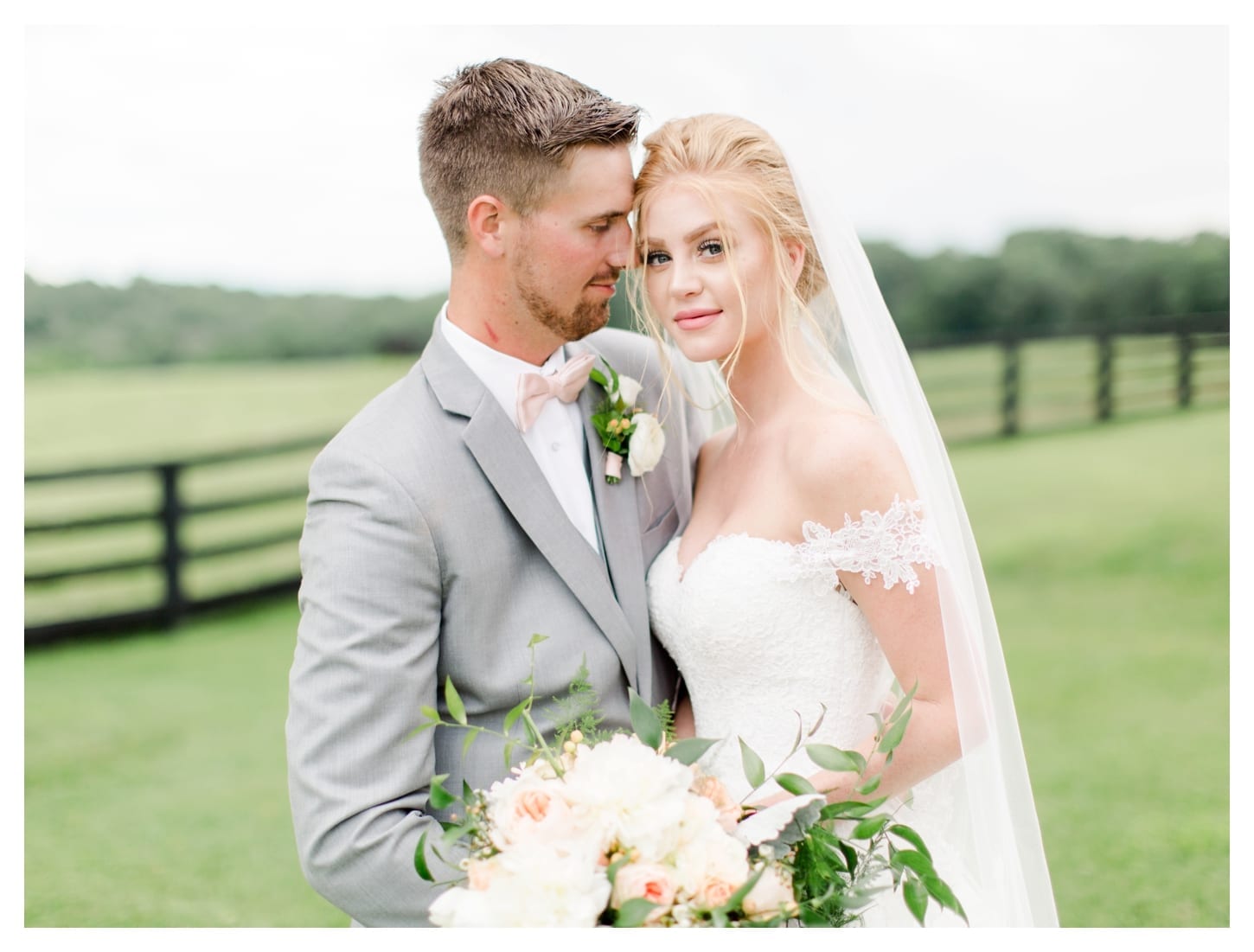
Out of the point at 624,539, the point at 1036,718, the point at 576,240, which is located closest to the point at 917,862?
the point at 624,539

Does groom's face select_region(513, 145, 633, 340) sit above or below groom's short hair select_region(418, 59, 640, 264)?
below

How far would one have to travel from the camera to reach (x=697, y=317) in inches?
80.7

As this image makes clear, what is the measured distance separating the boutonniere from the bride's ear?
0.42 meters

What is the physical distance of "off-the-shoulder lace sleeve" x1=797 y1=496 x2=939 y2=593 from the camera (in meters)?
1.88

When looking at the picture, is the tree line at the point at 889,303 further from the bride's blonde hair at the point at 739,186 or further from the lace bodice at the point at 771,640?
→ the lace bodice at the point at 771,640

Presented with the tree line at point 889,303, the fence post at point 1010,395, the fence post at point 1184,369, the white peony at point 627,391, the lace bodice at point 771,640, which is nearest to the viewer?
the lace bodice at point 771,640

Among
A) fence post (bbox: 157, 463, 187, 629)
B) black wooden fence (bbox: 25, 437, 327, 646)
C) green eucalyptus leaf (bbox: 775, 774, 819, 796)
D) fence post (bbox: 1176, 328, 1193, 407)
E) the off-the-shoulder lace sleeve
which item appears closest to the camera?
green eucalyptus leaf (bbox: 775, 774, 819, 796)

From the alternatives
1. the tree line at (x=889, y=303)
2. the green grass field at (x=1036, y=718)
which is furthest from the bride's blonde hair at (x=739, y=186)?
the tree line at (x=889, y=303)

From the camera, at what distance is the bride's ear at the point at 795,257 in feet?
6.95

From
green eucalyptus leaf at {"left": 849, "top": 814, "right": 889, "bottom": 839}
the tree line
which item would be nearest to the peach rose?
green eucalyptus leaf at {"left": 849, "top": 814, "right": 889, "bottom": 839}

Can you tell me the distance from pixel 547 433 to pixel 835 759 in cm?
96

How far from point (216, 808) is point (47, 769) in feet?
3.52

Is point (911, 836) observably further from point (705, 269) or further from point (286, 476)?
point (286, 476)

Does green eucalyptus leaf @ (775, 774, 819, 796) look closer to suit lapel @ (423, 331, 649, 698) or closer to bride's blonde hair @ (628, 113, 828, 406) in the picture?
suit lapel @ (423, 331, 649, 698)
